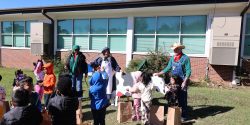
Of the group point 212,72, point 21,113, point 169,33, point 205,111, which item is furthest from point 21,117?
point 169,33

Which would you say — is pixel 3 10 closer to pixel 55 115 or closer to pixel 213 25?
pixel 213 25

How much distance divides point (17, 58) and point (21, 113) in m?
15.9

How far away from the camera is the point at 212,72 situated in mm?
12000

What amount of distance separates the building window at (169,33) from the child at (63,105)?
9.02 meters

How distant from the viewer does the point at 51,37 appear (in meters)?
16.8

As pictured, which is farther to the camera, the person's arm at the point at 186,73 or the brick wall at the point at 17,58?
the brick wall at the point at 17,58

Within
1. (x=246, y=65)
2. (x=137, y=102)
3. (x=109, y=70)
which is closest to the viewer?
(x=137, y=102)

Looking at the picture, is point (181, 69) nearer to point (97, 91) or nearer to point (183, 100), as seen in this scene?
point (183, 100)

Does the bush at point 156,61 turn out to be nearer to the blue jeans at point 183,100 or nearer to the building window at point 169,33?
A: the building window at point 169,33

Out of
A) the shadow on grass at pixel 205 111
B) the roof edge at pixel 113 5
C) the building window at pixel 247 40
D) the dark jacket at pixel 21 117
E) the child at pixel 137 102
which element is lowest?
the shadow on grass at pixel 205 111

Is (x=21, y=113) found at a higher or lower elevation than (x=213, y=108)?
higher

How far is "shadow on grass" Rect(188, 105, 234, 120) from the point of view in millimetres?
6958

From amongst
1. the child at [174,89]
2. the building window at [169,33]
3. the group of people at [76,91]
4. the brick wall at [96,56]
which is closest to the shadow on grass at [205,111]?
the group of people at [76,91]

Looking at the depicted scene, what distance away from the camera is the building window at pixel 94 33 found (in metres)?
14.3
